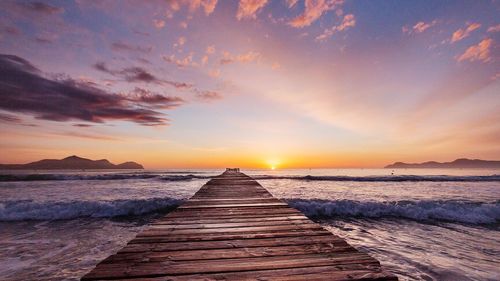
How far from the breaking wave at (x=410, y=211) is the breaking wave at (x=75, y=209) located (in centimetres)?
916

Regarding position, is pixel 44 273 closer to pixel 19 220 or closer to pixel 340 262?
pixel 340 262

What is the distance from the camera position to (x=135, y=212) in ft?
44.8

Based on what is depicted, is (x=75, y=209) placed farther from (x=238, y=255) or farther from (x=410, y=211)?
(x=410, y=211)

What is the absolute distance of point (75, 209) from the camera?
13.0m

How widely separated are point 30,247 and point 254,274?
918 centimetres

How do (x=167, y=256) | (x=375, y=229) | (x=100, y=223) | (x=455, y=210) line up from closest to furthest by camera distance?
(x=167, y=256), (x=375, y=229), (x=100, y=223), (x=455, y=210)

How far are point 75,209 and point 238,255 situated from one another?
1423 centimetres

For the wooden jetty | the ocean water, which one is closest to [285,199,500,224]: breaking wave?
the ocean water

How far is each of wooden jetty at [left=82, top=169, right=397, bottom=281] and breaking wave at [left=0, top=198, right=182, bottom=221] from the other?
1090 cm

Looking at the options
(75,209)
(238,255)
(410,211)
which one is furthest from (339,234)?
(75,209)

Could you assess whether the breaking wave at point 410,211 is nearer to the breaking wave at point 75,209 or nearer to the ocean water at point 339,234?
the ocean water at point 339,234

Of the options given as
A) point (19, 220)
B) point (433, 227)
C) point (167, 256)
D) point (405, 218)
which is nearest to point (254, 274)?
point (167, 256)

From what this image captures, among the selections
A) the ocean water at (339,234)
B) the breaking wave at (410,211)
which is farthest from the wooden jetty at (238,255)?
the breaking wave at (410,211)

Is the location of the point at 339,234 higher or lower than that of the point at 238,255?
lower
